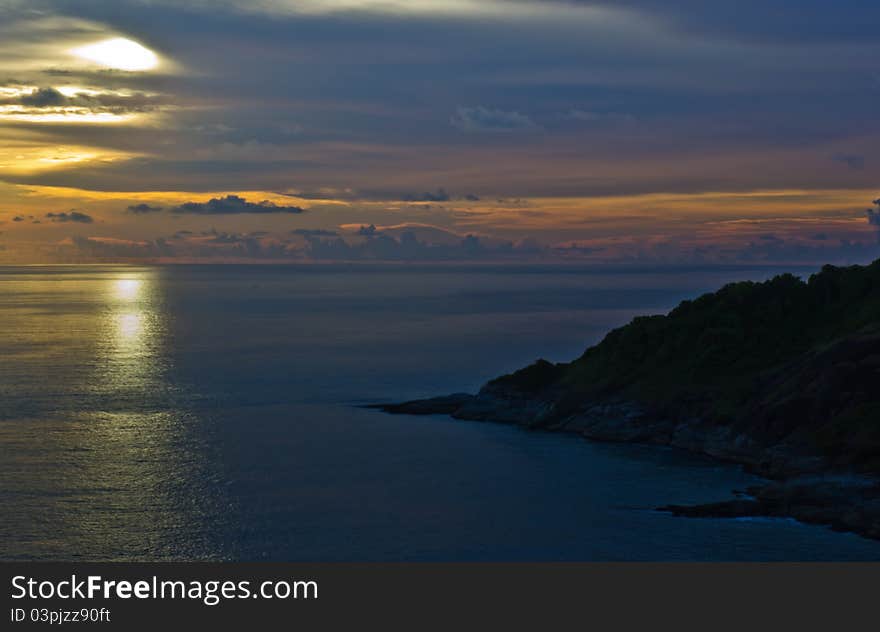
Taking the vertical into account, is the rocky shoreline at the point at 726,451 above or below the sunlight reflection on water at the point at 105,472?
above

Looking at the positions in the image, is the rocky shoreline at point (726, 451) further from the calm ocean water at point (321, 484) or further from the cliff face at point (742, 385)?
the calm ocean water at point (321, 484)

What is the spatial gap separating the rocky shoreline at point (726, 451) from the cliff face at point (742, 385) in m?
0.17

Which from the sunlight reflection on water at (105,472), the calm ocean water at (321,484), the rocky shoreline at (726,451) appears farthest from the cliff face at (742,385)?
the sunlight reflection on water at (105,472)

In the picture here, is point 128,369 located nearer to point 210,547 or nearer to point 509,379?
point 509,379

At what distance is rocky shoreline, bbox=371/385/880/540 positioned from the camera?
64625 millimetres

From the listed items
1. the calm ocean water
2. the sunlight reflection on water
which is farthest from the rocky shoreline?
the sunlight reflection on water

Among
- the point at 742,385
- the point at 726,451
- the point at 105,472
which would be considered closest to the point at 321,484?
the point at 105,472

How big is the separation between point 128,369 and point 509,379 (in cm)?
6949

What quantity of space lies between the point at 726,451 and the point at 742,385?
10565 mm

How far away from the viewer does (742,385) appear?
305 feet

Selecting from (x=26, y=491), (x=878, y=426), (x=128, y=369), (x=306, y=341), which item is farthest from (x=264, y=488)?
(x=306, y=341)

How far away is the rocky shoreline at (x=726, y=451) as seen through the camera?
212 feet

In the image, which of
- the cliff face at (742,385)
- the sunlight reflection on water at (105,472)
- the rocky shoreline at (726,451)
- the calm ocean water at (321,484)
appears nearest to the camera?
the calm ocean water at (321,484)

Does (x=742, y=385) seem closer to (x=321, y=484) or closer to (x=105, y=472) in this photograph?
(x=321, y=484)
